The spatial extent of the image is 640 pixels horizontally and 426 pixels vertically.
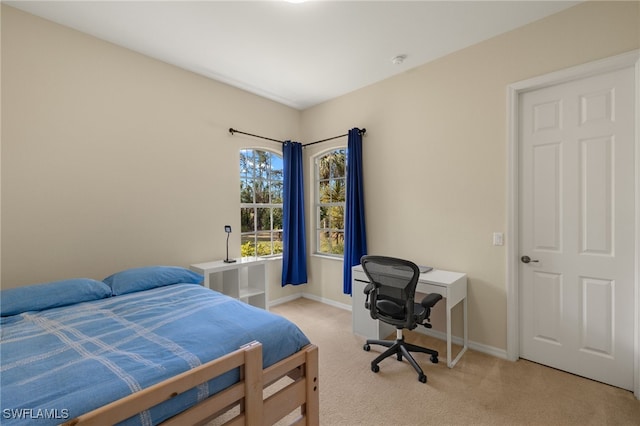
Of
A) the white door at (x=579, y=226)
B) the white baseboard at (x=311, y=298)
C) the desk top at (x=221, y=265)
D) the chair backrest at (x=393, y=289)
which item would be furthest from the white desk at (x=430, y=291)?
the desk top at (x=221, y=265)

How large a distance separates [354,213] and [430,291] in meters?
1.36

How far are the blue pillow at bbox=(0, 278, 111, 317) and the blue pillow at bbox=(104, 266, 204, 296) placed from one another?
0.10 m

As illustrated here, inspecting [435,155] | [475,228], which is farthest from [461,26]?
[475,228]

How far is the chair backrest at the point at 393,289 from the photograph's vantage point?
7.46 feet

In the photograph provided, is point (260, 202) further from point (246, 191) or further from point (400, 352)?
point (400, 352)

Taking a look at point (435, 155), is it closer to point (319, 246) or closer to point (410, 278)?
point (410, 278)

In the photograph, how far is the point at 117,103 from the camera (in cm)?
273

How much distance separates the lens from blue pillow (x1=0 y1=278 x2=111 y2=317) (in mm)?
1831

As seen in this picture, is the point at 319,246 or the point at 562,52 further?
the point at 319,246

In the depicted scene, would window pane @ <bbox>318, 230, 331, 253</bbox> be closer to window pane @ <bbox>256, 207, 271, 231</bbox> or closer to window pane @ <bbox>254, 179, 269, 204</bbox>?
window pane @ <bbox>256, 207, 271, 231</bbox>

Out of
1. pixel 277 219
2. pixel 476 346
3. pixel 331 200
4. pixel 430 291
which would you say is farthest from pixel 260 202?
pixel 476 346

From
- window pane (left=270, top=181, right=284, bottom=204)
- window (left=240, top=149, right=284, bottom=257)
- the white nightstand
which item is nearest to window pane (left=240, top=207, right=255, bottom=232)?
window (left=240, top=149, right=284, bottom=257)

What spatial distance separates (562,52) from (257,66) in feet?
9.32

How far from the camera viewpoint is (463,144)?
2.86 meters
